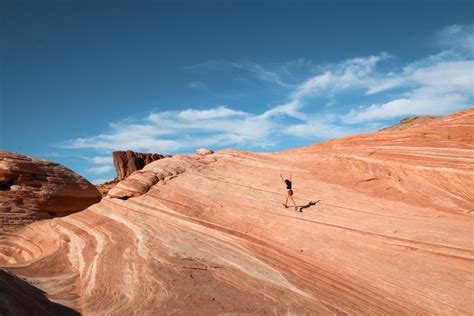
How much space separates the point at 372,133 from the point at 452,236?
29.9ft

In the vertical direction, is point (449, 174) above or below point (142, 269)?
above

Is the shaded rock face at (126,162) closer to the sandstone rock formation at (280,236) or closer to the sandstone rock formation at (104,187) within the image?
the sandstone rock formation at (104,187)

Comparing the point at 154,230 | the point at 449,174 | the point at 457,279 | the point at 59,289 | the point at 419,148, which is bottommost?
the point at 457,279

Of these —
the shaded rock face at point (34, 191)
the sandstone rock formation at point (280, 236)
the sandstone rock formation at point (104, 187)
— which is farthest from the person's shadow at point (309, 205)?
the sandstone rock formation at point (104, 187)

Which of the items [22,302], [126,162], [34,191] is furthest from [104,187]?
[22,302]

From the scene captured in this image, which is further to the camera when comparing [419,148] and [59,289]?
[419,148]

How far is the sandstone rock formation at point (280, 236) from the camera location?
11789mm

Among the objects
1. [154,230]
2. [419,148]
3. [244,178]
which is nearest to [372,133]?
[419,148]

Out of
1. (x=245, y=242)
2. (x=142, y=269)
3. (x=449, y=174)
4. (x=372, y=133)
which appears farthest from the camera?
(x=372, y=133)

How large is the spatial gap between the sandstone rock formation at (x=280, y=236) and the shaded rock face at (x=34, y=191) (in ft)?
7.22

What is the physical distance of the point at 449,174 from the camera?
1725 centimetres

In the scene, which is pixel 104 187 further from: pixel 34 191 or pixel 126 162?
pixel 34 191

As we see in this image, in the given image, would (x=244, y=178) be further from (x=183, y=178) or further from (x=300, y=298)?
(x=300, y=298)

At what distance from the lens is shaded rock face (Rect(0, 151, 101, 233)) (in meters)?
21.5
